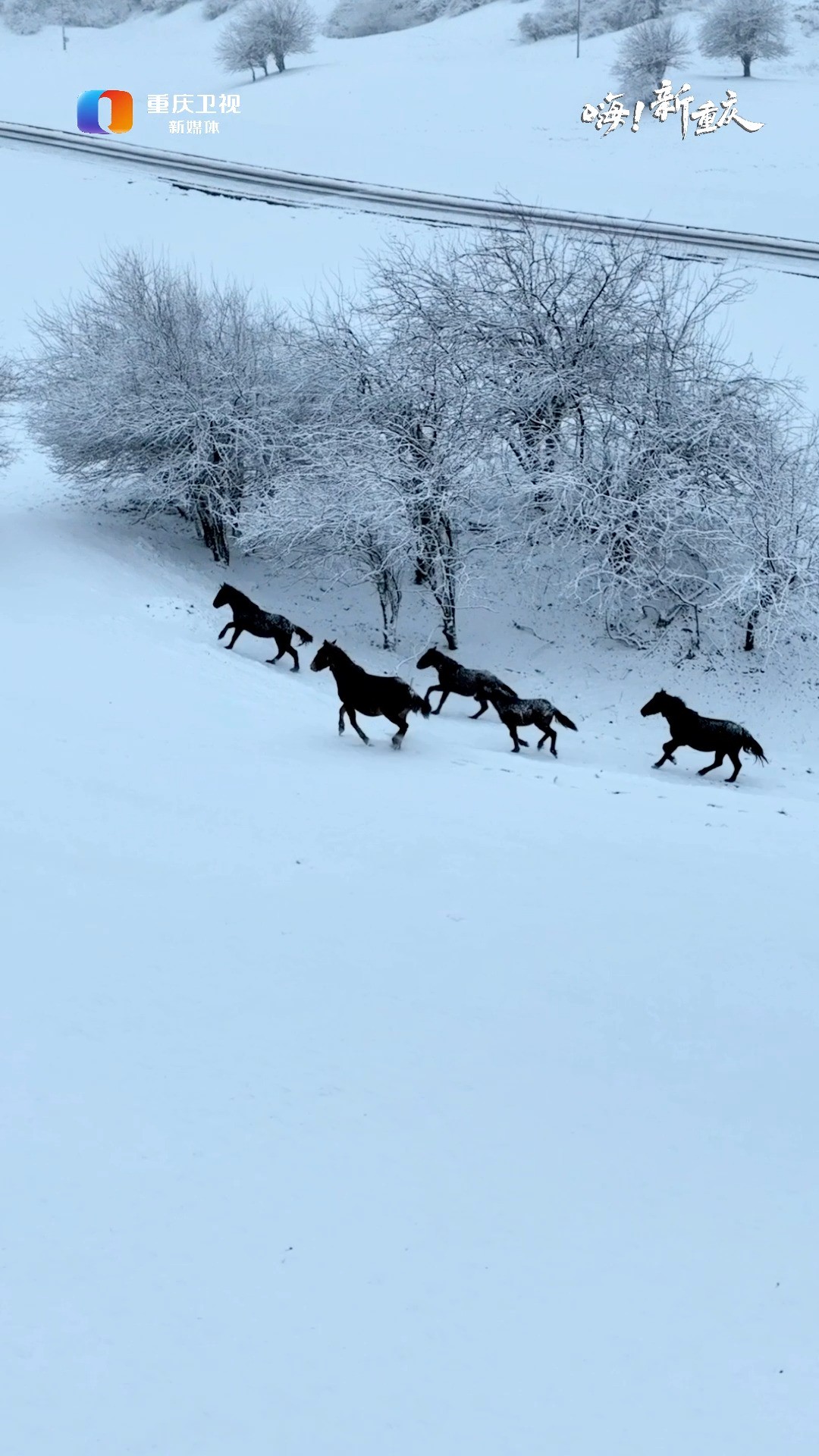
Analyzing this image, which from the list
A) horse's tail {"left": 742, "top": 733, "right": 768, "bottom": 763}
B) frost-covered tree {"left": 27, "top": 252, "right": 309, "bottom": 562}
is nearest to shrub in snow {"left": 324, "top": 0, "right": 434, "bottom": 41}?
frost-covered tree {"left": 27, "top": 252, "right": 309, "bottom": 562}

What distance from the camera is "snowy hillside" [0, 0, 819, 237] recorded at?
145 feet

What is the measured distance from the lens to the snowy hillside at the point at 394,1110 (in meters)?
5.34

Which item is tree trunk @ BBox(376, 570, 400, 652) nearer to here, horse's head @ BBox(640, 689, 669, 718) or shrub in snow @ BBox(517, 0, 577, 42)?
horse's head @ BBox(640, 689, 669, 718)

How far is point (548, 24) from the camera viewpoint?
2475 inches

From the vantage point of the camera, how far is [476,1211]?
21.0ft

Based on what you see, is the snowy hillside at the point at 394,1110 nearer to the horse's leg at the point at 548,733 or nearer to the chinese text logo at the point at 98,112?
the horse's leg at the point at 548,733

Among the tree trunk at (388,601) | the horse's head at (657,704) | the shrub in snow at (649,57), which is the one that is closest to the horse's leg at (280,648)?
the tree trunk at (388,601)

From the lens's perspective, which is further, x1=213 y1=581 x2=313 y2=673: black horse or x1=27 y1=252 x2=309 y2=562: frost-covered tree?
x1=27 y1=252 x2=309 y2=562: frost-covered tree

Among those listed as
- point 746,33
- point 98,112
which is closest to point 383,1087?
point 746,33

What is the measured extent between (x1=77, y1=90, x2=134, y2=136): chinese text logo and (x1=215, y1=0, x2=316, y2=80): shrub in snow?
309 inches

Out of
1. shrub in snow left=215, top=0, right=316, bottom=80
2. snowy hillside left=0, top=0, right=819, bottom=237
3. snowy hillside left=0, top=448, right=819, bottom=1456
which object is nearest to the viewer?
A: snowy hillside left=0, top=448, right=819, bottom=1456

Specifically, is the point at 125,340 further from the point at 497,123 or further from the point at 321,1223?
the point at 497,123

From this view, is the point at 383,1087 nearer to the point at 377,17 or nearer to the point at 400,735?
the point at 400,735

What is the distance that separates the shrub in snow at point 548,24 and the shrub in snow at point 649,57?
33.9 ft
